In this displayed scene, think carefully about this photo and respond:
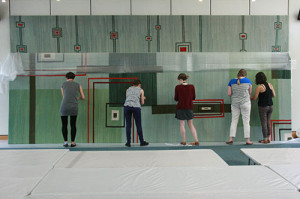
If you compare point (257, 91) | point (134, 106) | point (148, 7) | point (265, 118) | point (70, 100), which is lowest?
point (265, 118)

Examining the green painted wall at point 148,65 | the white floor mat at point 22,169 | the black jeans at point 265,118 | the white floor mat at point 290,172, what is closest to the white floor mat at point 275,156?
the white floor mat at point 290,172

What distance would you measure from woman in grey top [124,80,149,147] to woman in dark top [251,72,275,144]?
80.9 inches

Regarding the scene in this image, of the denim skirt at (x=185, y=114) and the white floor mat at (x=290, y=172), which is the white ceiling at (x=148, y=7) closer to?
the denim skirt at (x=185, y=114)

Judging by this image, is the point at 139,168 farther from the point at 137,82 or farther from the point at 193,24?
the point at 193,24

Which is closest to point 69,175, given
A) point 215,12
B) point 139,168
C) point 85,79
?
point 139,168

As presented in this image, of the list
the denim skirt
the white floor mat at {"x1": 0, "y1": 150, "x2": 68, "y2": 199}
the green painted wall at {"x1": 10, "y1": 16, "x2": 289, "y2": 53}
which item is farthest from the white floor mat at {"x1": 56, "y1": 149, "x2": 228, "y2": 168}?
the green painted wall at {"x1": 10, "y1": 16, "x2": 289, "y2": 53}

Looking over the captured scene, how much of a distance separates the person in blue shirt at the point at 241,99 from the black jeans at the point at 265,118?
27cm

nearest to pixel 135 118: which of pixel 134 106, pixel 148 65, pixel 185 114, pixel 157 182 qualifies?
pixel 134 106

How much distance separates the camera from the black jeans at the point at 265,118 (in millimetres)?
4951

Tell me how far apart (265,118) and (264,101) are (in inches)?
11.9

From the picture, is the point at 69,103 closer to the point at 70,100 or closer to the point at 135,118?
the point at 70,100

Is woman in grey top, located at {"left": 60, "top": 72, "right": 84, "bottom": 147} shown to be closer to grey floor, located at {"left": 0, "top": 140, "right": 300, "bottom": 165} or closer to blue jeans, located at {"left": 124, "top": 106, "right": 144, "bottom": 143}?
grey floor, located at {"left": 0, "top": 140, "right": 300, "bottom": 165}

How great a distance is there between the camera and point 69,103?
15.5 ft

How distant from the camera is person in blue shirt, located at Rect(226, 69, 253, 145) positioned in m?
4.82
